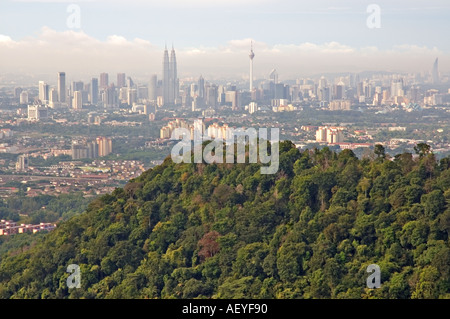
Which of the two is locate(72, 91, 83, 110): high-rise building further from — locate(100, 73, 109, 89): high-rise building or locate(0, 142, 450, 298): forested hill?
locate(0, 142, 450, 298): forested hill

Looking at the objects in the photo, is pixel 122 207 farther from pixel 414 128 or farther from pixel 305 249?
pixel 414 128

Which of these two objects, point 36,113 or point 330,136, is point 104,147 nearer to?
point 330,136

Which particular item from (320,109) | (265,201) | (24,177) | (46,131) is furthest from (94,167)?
(265,201)

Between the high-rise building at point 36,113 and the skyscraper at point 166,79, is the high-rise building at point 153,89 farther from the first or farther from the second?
the high-rise building at point 36,113

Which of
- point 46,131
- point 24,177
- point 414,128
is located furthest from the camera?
point 46,131

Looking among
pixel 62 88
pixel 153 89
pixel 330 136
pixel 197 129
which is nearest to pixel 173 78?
pixel 153 89

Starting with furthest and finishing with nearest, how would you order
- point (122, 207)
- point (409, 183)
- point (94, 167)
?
point (94, 167), point (122, 207), point (409, 183)

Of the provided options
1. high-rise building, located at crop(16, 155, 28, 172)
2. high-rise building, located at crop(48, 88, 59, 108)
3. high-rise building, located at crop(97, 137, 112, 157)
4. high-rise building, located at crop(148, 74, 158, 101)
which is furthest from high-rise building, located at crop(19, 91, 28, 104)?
high-rise building, located at crop(16, 155, 28, 172)
